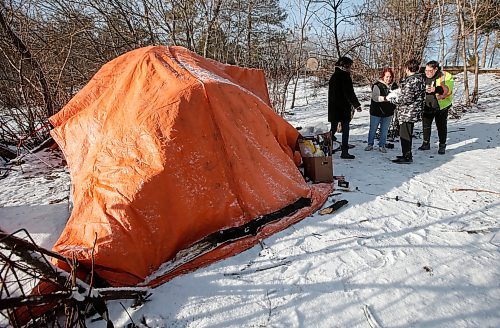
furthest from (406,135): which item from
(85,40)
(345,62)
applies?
(85,40)

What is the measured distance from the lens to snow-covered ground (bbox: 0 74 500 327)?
1.95 m

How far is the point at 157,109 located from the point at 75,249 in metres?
1.37

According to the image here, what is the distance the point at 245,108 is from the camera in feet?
10.6

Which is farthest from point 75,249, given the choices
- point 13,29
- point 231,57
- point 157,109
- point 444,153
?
point 231,57

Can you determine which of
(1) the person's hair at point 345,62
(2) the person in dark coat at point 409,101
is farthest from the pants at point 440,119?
(1) the person's hair at point 345,62

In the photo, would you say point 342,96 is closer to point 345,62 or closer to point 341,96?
point 341,96

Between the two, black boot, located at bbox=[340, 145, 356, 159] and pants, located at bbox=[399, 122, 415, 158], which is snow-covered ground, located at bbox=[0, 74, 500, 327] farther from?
black boot, located at bbox=[340, 145, 356, 159]

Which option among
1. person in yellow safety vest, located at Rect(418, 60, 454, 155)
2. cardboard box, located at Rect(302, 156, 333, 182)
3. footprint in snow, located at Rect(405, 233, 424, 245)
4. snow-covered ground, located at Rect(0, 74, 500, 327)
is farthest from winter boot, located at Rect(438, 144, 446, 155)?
footprint in snow, located at Rect(405, 233, 424, 245)

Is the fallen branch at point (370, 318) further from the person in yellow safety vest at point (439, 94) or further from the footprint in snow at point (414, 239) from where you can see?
the person in yellow safety vest at point (439, 94)

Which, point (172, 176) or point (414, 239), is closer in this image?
point (172, 176)

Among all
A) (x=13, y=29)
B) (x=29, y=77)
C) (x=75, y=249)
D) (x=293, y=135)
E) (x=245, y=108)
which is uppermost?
(x=13, y=29)

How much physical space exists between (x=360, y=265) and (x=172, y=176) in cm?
175

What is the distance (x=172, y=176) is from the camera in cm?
255

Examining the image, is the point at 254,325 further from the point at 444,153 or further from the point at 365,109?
the point at 365,109
